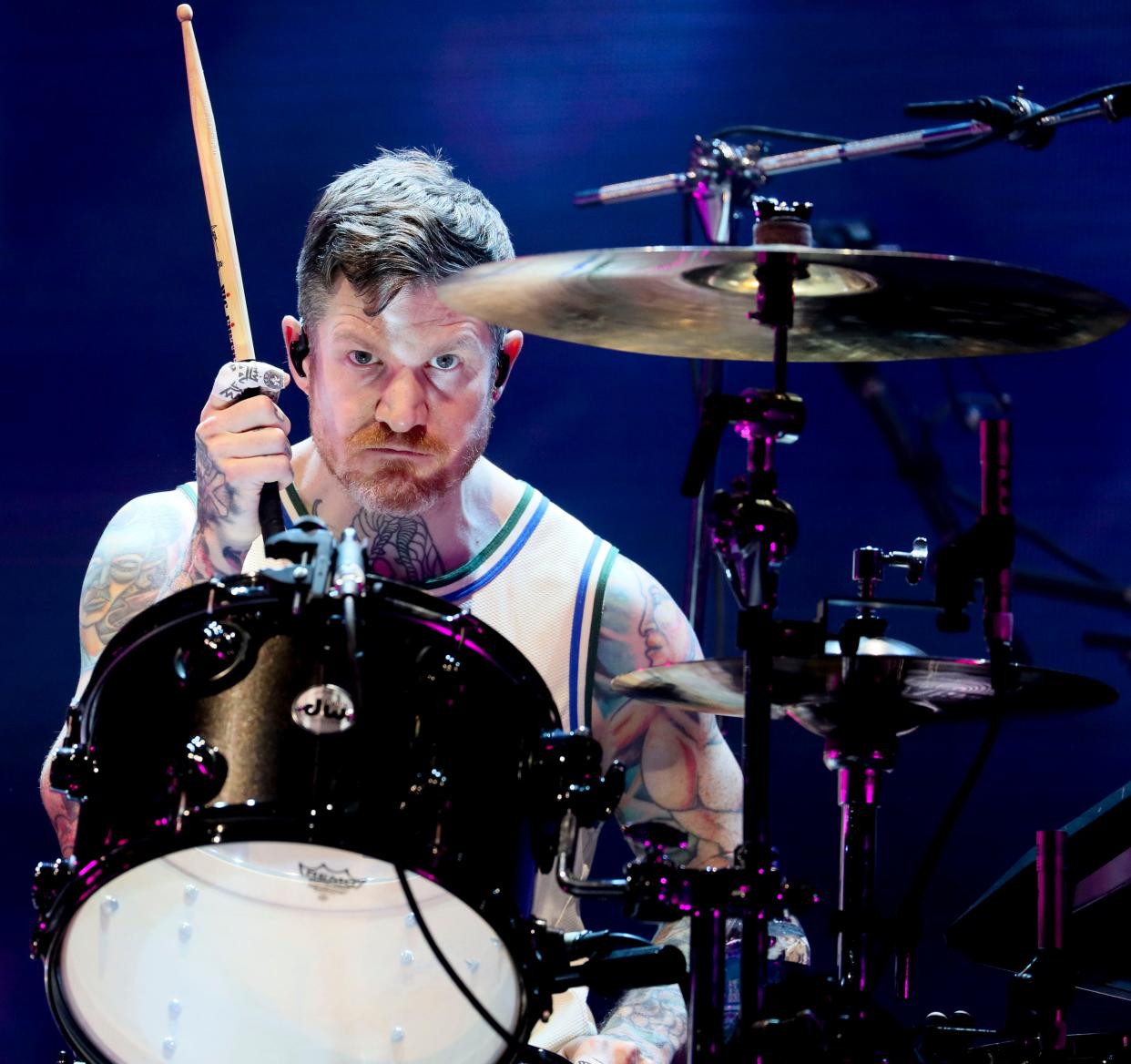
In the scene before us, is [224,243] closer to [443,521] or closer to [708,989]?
[443,521]

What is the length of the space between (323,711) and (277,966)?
1.26ft

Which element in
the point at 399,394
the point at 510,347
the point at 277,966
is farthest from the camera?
the point at 510,347

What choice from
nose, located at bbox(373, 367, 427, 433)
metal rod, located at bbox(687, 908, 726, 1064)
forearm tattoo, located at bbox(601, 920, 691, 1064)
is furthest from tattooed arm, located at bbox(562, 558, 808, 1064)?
metal rod, located at bbox(687, 908, 726, 1064)

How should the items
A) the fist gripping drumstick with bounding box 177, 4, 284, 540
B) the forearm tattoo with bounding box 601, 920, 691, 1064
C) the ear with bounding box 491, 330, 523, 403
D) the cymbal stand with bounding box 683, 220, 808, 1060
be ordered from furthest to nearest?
the ear with bounding box 491, 330, 523, 403 → the forearm tattoo with bounding box 601, 920, 691, 1064 → the fist gripping drumstick with bounding box 177, 4, 284, 540 → the cymbal stand with bounding box 683, 220, 808, 1060

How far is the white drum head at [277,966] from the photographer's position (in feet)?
4.52

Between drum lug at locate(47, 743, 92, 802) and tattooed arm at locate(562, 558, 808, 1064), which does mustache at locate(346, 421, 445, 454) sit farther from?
drum lug at locate(47, 743, 92, 802)

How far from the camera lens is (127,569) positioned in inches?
84.7

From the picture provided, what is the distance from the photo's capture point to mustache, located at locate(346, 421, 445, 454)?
6.72 feet

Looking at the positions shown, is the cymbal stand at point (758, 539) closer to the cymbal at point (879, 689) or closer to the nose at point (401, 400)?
the cymbal at point (879, 689)

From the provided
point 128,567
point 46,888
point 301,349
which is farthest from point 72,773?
point 301,349

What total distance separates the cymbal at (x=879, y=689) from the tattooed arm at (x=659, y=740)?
1.81 ft

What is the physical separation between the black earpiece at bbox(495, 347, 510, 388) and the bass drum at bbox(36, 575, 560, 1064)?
3.01 feet

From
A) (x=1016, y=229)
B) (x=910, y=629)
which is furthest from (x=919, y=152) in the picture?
(x=910, y=629)

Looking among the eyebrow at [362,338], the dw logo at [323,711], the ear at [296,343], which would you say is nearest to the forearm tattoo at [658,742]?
the eyebrow at [362,338]
